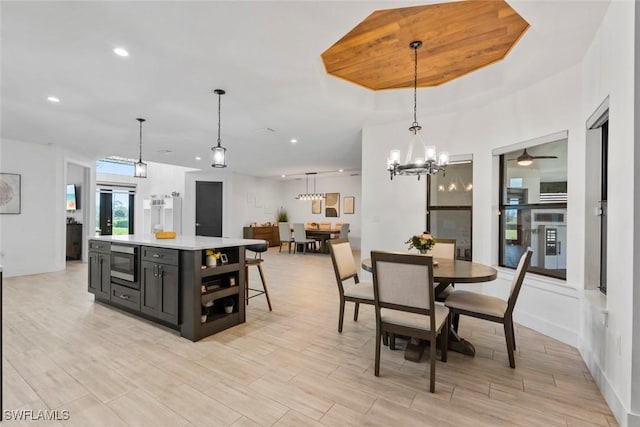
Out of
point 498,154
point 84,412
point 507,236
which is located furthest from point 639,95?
point 84,412

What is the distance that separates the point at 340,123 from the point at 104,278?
3870mm

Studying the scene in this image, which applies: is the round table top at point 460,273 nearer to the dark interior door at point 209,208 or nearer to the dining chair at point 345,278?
the dining chair at point 345,278

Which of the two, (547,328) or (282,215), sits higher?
(282,215)

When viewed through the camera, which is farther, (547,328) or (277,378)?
(547,328)

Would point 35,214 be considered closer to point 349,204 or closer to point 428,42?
point 428,42

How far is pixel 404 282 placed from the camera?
2.11 meters

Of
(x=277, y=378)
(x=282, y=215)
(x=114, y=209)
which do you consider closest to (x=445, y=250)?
(x=277, y=378)

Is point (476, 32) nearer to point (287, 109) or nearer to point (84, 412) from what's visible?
point (287, 109)

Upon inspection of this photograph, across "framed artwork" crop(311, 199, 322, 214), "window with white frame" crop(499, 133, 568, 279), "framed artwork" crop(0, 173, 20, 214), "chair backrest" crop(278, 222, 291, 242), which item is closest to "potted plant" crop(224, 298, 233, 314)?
"window with white frame" crop(499, 133, 568, 279)

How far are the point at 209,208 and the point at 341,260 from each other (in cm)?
769

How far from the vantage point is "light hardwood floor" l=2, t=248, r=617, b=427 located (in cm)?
182

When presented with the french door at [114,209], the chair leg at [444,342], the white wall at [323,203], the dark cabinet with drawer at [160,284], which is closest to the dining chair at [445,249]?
the chair leg at [444,342]

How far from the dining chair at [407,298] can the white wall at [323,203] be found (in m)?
7.32

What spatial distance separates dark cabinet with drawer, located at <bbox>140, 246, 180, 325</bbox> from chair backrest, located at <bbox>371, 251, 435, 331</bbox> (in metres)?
1.98
